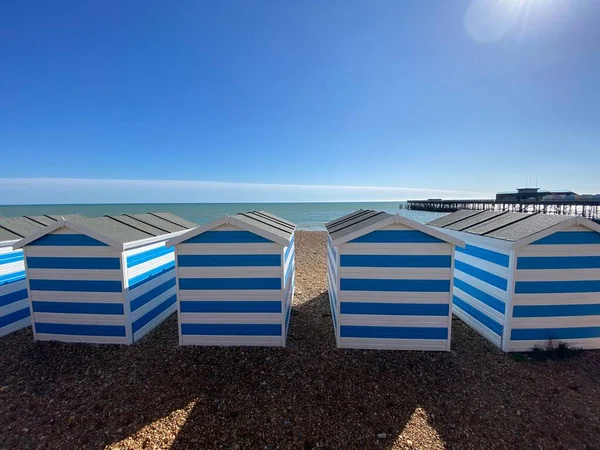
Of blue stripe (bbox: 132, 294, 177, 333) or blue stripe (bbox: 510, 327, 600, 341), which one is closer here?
blue stripe (bbox: 510, 327, 600, 341)

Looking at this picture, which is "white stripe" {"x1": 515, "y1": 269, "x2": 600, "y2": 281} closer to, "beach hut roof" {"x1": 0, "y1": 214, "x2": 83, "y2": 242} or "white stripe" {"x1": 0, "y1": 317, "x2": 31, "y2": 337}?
"beach hut roof" {"x1": 0, "y1": 214, "x2": 83, "y2": 242}

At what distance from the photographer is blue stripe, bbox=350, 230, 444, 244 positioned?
5121mm

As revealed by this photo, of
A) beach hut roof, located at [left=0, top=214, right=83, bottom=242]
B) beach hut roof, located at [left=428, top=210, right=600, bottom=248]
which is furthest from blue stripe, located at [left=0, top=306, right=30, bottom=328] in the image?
beach hut roof, located at [left=428, top=210, right=600, bottom=248]

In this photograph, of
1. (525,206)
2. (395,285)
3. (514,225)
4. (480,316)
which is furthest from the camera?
(525,206)

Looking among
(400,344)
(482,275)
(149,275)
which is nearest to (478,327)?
(482,275)

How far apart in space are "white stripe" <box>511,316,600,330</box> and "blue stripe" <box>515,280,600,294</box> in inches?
21.4

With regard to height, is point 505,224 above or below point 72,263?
above

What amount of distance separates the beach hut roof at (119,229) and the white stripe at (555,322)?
7.75 meters

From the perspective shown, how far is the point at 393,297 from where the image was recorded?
5289 millimetres

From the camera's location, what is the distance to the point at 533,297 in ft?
17.3

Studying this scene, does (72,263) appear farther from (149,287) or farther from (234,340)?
(234,340)

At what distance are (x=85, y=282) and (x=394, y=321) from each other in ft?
20.1

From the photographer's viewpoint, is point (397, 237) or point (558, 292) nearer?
point (397, 237)

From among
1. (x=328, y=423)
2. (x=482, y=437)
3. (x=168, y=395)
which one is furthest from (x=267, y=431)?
(x=482, y=437)
